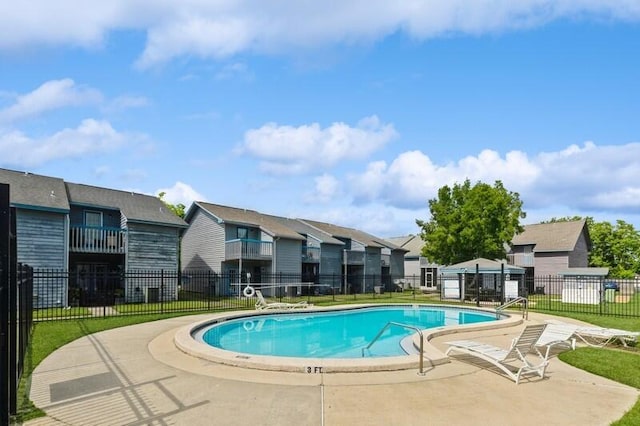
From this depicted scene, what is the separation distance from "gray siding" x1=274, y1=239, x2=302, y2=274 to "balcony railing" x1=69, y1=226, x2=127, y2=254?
11.9 m

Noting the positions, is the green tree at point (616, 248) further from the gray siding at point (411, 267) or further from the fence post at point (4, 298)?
the fence post at point (4, 298)

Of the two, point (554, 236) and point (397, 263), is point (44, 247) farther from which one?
point (554, 236)

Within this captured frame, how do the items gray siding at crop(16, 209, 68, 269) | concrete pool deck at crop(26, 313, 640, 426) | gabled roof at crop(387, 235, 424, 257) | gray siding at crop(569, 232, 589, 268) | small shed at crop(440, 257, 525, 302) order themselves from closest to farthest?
1. concrete pool deck at crop(26, 313, 640, 426)
2. gray siding at crop(16, 209, 68, 269)
3. small shed at crop(440, 257, 525, 302)
4. gray siding at crop(569, 232, 589, 268)
5. gabled roof at crop(387, 235, 424, 257)

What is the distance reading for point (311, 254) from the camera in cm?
3903

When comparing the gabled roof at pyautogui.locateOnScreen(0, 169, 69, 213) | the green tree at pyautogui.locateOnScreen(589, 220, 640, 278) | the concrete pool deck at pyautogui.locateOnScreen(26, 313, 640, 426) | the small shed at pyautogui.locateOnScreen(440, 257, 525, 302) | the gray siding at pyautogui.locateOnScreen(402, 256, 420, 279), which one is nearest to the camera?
the concrete pool deck at pyautogui.locateOnScreen(26, 313, 640, 426)

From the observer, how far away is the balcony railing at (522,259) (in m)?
46.3

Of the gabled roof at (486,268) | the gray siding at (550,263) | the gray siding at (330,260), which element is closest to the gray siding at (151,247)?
the gray siding at (330,260)

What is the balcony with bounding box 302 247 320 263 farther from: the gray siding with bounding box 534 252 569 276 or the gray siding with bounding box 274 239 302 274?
the gray siding with bounding box 534 252 569 276

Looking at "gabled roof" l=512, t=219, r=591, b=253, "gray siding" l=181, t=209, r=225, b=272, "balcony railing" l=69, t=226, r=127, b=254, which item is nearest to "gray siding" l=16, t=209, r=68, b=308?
"balcony railing" l=69, t=226, r=127, b=254

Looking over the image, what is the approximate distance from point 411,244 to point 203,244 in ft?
98.2

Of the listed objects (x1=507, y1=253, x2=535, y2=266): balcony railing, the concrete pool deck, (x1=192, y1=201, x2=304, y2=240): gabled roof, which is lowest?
(x1=507, y1=253, x2=535, y2=266): balcony railing

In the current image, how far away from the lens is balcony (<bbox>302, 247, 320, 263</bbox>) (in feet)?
126

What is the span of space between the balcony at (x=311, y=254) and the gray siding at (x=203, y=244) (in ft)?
26.0

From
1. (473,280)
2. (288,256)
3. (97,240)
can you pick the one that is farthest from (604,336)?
(288,256)
